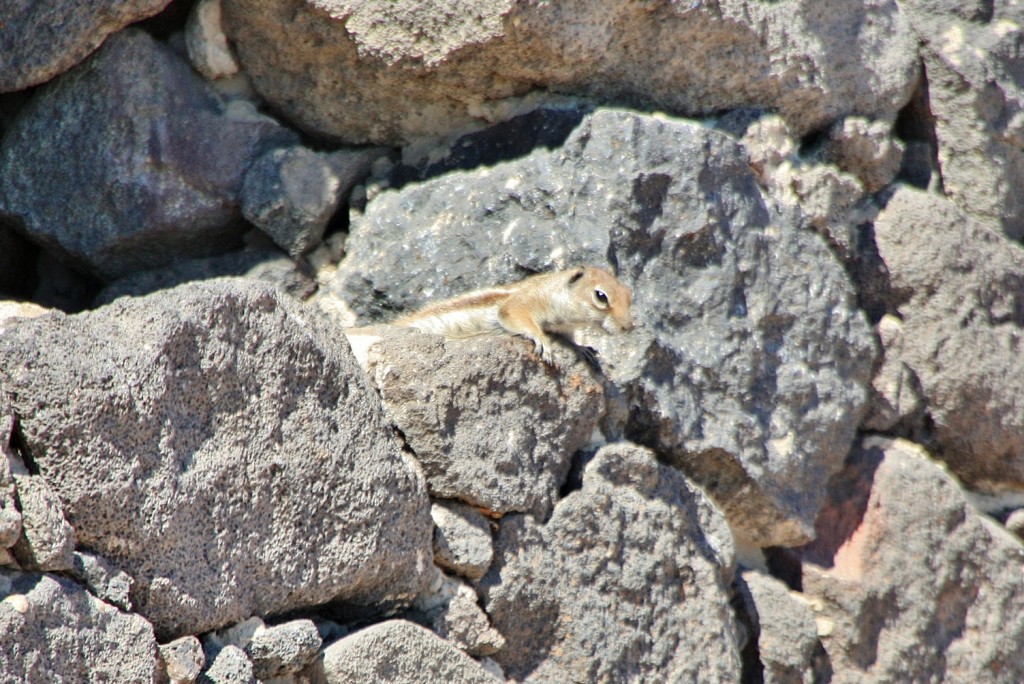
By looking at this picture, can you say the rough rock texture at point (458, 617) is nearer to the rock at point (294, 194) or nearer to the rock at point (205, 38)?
the rock at point (294, 194)

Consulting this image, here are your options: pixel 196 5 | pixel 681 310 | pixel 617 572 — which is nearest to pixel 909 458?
pixel 681 310

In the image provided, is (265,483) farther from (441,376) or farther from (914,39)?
(914,39)

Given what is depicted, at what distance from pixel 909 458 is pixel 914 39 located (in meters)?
1.72

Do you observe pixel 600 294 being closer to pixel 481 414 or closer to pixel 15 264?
pixel 481 414

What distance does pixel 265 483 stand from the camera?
272 cm

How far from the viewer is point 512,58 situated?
12.8 ft

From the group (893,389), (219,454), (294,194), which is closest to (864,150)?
(893,389)

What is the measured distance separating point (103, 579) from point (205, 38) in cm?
216

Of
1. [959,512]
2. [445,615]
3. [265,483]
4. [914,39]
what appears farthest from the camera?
[914,39]

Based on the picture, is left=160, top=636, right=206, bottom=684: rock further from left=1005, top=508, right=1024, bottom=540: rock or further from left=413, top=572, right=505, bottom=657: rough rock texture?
left=1005, top=508, right=1024, bottom=540: rock

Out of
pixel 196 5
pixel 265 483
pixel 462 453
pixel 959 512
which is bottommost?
pixel 959 512

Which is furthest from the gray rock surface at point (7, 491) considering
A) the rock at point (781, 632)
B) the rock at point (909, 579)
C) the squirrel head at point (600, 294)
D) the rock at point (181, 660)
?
the rock at point (909, 579)

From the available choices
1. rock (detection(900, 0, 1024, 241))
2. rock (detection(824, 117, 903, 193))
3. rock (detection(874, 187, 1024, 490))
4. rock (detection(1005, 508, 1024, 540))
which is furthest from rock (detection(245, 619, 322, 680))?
rock (detection(900, 0, 1024, 241))

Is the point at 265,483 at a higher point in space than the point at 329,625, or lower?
higher
